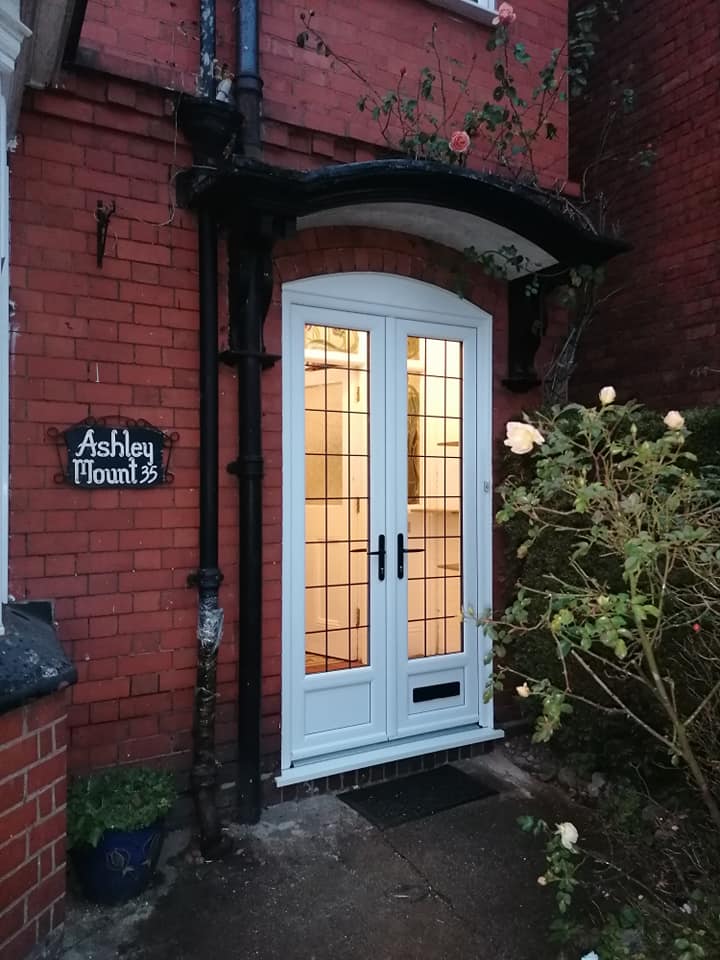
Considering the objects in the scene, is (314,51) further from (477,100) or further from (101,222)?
(101,222)

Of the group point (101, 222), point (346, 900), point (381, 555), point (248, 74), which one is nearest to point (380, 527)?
point (381, 555)

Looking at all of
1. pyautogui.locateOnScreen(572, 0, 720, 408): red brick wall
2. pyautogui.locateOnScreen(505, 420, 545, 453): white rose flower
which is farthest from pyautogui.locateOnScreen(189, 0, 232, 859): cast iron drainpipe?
pyautogui.locateOnScreen(572, 0, 720, 408): red brick wall

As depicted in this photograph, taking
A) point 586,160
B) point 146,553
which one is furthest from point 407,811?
point 586,160

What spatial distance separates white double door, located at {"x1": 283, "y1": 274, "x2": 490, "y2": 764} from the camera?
4.01 meters

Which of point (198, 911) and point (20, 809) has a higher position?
point (20, 809)

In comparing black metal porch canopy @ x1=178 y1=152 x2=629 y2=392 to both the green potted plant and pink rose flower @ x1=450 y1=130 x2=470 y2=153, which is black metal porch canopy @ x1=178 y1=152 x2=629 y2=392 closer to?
pink rose flower @ x1=450 y1=130 x2=470 y2=153

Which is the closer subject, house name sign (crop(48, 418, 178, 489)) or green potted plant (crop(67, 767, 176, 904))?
green potted plant (crop(67, 767, 176, 904))

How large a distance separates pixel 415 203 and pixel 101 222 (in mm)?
1548

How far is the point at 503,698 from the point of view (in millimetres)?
4637

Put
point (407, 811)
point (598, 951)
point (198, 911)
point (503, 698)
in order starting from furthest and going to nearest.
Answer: point (503, 698) → point (407, 811) → point (198, 911) → point (598, 951)

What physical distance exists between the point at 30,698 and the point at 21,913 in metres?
0.76

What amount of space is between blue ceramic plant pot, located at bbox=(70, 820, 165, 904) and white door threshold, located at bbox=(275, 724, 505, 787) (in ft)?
3.07

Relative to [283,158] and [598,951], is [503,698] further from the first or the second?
[283,158]

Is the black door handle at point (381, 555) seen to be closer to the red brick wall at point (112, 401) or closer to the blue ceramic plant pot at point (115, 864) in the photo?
the red brick wall at point (112, 401)
